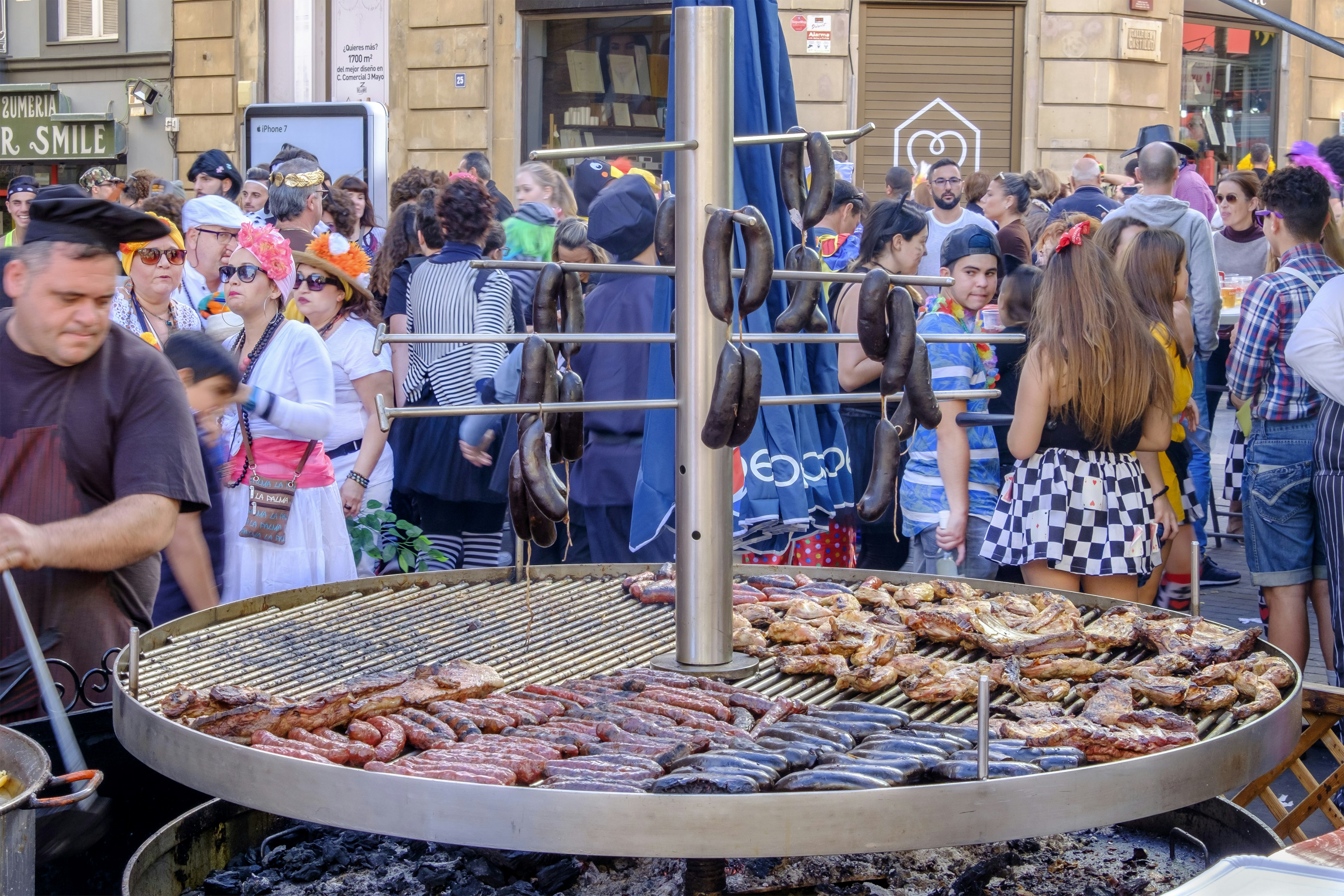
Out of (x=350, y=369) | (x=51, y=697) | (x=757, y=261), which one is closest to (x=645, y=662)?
(x=757, y=261)

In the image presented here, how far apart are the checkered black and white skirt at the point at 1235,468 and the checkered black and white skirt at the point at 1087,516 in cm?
337

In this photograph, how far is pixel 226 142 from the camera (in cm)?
1902

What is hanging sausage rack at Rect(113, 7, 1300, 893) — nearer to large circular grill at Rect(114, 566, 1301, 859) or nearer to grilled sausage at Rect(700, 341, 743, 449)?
large circular grill at Rect(114, 566, 1301, 859)

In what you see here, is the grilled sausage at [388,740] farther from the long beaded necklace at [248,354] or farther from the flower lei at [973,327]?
the flower lei at [973,327]

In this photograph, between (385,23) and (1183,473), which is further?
(385,23)

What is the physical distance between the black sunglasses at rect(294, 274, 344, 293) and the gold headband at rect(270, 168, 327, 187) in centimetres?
259

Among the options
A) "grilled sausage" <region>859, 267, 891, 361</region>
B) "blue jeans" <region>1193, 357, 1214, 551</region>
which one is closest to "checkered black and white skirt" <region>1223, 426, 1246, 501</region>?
"blue jeans" <region>1193, 357, 1214, 551</region>

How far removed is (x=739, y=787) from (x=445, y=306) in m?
4.97

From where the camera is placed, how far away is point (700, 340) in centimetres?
287

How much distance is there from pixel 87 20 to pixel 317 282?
18.7 metres

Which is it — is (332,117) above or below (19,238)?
above

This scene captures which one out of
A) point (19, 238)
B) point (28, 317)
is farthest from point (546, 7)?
point (28, 317)

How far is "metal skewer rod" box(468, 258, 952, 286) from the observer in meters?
2.76

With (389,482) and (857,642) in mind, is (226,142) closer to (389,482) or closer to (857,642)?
(389,482)
